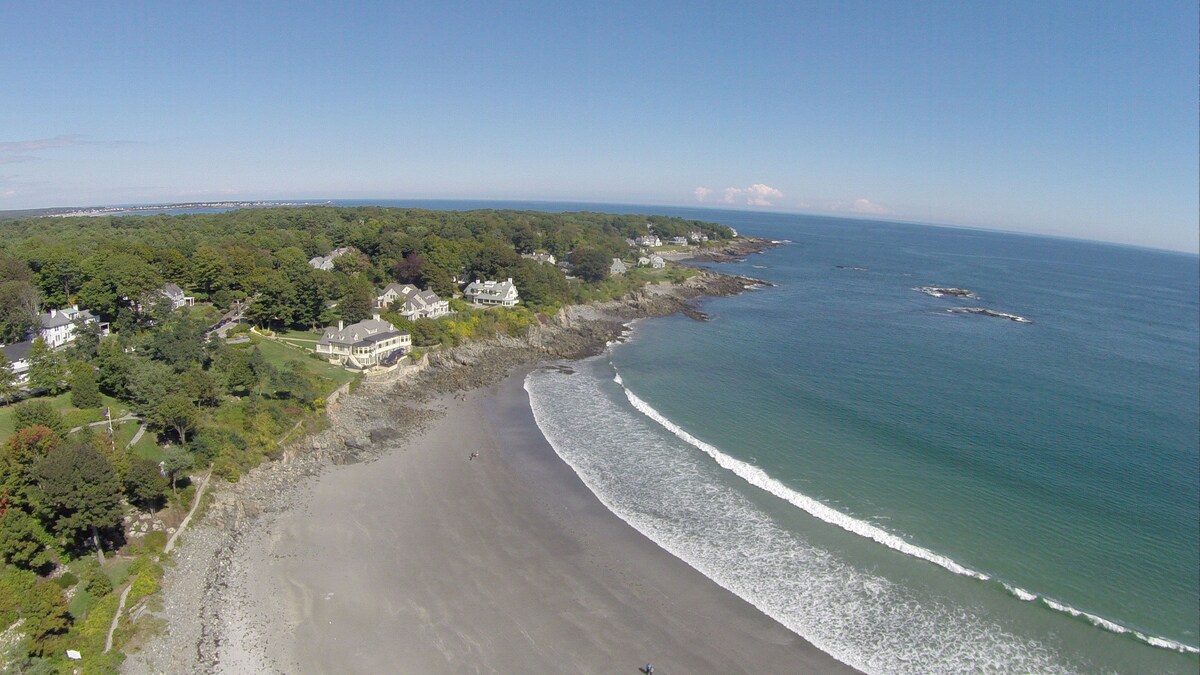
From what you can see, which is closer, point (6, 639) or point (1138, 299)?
point (6, 639)

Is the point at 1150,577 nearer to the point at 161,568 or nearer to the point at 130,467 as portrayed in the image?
the point at 161,568

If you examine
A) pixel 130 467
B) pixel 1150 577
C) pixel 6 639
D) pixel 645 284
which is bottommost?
pixel 1150 577

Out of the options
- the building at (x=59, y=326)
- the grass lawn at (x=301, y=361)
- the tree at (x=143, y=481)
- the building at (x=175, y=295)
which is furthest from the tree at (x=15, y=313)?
the tree at (x=143, y=481)

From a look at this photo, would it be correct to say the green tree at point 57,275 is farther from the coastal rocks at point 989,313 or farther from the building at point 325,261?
the coastal rocks at point 989,313

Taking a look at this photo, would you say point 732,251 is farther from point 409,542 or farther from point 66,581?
point 66,581

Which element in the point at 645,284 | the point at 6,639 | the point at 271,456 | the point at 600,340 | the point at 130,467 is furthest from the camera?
the point at 645,284

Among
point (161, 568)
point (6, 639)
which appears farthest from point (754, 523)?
point (6, 639)

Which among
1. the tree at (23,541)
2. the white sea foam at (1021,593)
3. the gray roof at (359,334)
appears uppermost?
the gray roof at (359,334)
